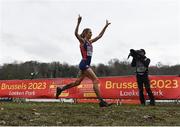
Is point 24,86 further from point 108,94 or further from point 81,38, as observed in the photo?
point 81,38

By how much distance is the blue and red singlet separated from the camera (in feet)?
38.0

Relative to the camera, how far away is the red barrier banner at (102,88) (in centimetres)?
2178

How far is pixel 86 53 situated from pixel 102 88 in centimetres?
1266

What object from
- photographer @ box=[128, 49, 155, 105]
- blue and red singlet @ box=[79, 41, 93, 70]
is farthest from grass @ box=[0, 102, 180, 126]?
photographer @ box=[128, 49, 155, 105]

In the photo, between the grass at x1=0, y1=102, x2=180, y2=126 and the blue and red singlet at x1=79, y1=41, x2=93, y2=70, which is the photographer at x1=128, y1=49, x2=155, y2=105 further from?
the grass at x1=0, y1=102, x2=180, y2=126

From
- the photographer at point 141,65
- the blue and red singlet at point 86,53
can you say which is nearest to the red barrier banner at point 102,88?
the photographer at point 141,65

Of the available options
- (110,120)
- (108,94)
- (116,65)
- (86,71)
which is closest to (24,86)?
(108,94)

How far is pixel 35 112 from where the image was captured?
9.98 meters

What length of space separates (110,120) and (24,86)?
19755mm

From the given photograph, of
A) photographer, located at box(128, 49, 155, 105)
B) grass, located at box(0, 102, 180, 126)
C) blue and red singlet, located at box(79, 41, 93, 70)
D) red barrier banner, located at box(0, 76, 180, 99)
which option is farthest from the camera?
red barrier banner, located at box(0, 76, 180, 99)

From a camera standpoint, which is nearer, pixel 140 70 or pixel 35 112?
pixel 35 112

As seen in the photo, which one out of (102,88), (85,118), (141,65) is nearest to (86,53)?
(85,118)

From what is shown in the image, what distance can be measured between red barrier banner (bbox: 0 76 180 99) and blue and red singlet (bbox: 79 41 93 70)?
34.9ft

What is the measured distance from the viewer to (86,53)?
457 inches
